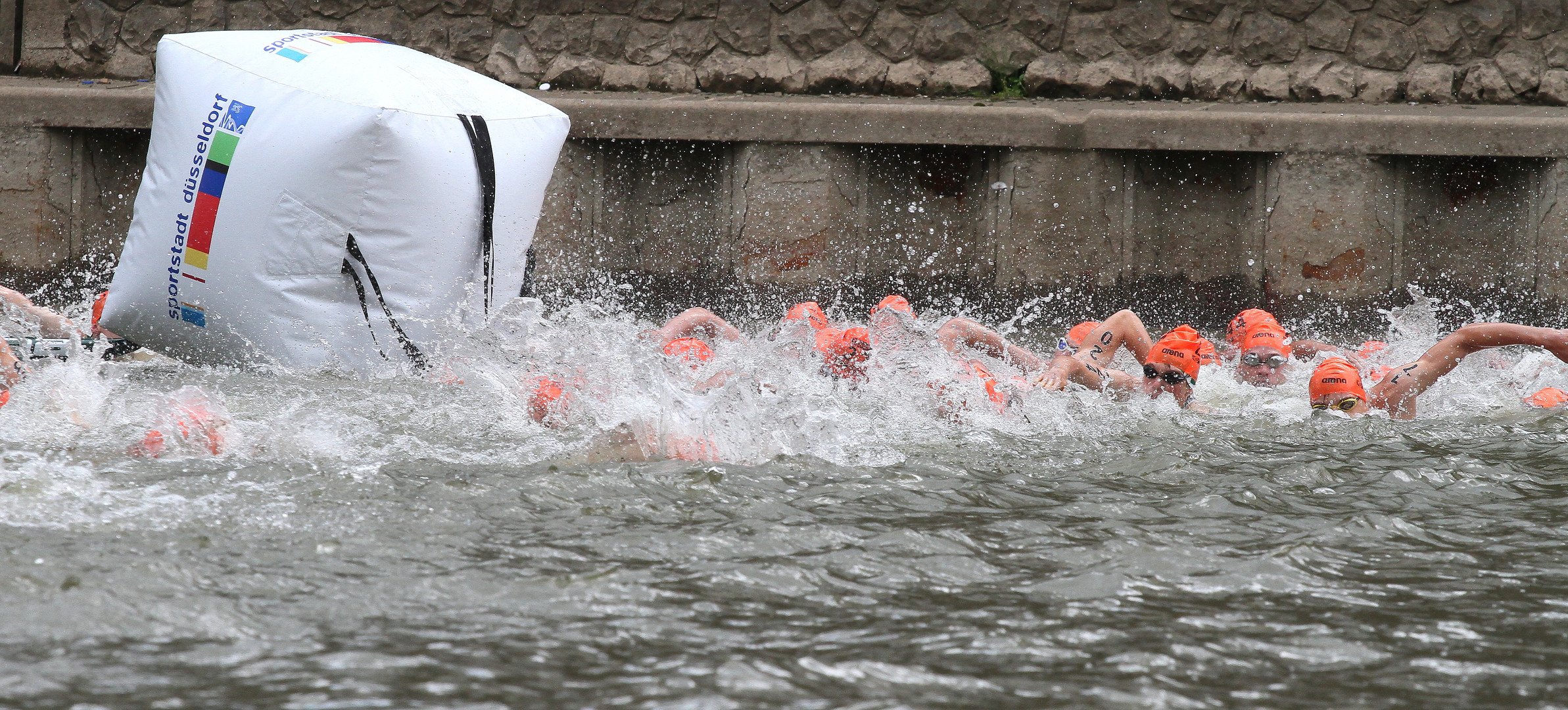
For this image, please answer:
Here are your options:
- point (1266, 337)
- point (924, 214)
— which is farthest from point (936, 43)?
point (1266, 337)

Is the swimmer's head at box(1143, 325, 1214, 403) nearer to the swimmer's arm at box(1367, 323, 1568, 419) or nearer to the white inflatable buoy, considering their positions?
the swimmer's arm at box(1367, 323, 1568, 419)

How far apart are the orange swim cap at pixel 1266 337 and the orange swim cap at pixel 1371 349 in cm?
40

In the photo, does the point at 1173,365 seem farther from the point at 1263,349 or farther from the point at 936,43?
the point at 936,43

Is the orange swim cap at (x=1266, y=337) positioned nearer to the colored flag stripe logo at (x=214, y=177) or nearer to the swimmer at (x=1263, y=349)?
the swimmer at (x=1263, y=349)

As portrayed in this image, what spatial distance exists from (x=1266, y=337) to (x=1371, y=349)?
670 millimetres

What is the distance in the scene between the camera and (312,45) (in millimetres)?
5203

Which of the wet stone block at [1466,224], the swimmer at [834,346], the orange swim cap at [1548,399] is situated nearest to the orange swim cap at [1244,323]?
the orange swim cap at [1548,399]

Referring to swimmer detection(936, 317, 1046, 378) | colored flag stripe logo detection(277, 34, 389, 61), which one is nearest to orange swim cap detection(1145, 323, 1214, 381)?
swimmer detection(936, 317, 1046, 378)

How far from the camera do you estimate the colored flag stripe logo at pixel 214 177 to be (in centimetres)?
495

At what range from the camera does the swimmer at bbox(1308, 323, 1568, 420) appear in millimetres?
5523

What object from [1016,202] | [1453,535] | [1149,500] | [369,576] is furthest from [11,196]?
[1453,535]

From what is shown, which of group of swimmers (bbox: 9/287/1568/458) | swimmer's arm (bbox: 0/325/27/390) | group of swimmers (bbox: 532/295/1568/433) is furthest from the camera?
group of swimmers (bbox: 532/295/1568/433)

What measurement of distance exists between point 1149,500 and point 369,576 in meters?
2.24

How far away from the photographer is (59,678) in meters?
2.55
